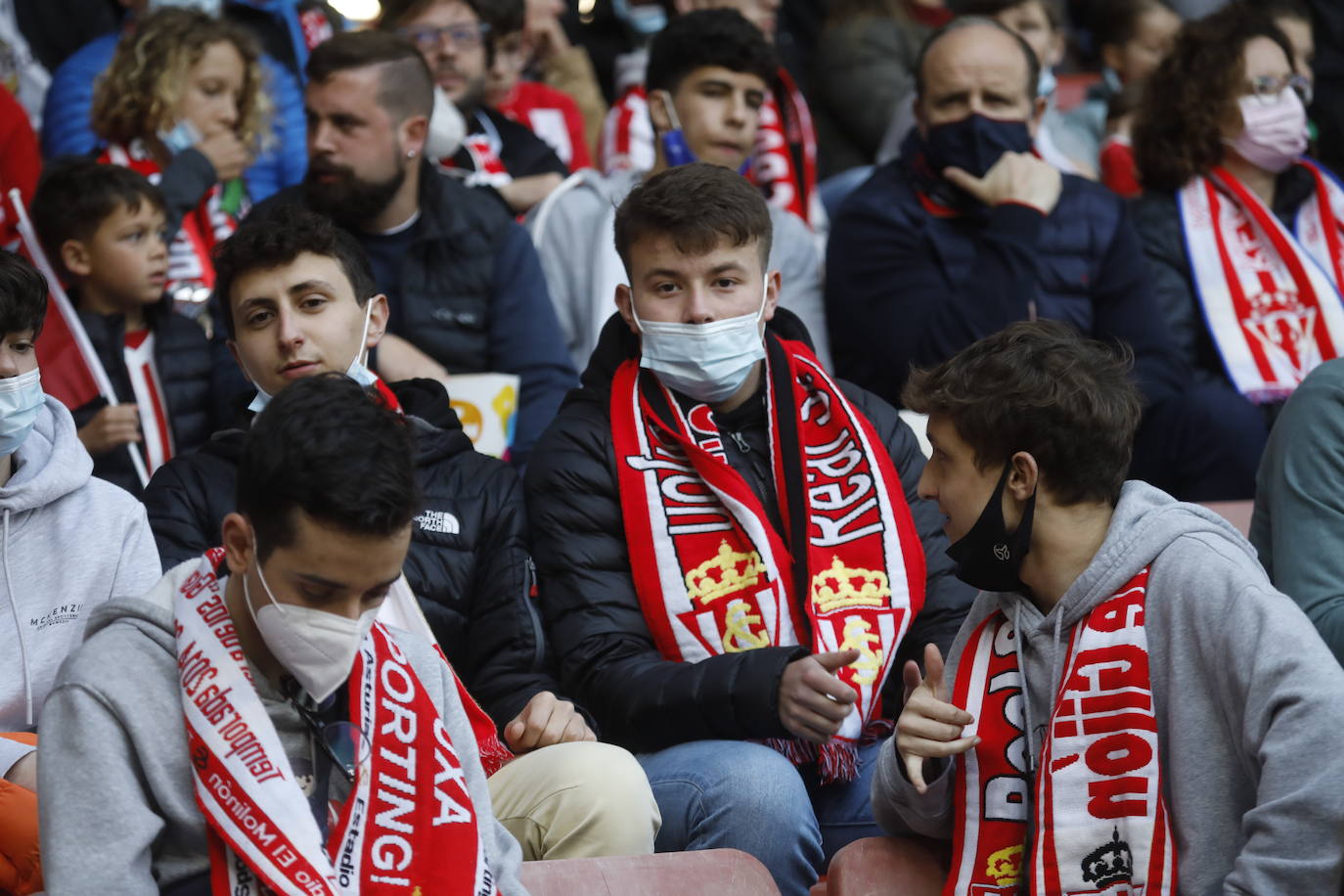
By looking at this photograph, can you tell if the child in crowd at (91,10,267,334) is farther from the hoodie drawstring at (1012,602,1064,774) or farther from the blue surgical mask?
the hoodie drawstring at (1012,602,1064,774)

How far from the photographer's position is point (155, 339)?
466 cm

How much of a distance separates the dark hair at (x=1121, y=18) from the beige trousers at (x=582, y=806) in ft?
17.6

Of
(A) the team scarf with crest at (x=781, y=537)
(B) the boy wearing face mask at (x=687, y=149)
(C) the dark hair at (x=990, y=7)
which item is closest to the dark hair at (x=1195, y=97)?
(C) the dark hair at (x=990, y=7)

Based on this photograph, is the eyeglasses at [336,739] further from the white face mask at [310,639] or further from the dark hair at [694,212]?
the dark hair at [694,212]

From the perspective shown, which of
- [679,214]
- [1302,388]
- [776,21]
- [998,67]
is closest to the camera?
[1302,388]

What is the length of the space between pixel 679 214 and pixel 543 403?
1.22m

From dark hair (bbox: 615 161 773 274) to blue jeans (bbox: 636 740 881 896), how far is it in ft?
3.63

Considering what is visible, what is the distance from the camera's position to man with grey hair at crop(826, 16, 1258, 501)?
4.81m

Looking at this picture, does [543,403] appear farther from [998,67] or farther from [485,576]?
[998,67]

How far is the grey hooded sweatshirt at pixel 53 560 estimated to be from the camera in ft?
10.2

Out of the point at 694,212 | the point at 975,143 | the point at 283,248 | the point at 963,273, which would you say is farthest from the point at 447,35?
the point at 694,212

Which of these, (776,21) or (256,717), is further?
(776,21)

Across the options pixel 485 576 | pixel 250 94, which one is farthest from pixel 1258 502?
pixel 250 94

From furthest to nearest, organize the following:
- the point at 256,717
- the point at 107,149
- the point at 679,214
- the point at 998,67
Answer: the point at 107,149
the point at 998,67
the point at 679,214
the point at 256,717
